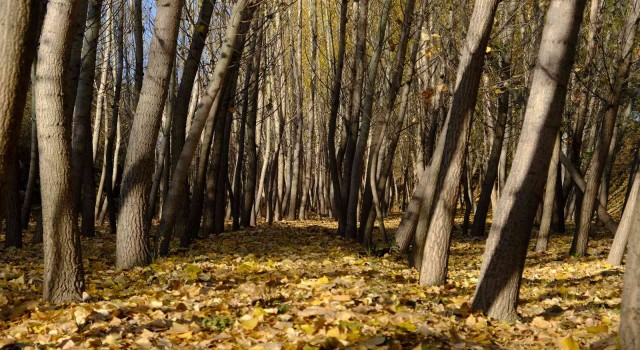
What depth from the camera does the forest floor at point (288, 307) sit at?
4805mm

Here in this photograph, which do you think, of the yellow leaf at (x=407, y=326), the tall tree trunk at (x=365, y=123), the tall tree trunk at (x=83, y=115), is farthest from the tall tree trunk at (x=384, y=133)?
the yellow leaf at (x=407, y=326)

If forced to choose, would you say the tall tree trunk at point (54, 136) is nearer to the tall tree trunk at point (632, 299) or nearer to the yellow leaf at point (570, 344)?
the yellow leaf at point (570, 344)

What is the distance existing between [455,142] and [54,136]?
13.4 ft

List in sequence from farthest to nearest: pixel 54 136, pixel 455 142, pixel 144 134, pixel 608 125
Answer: pixel 608 125 → pixel 144 134 → pixel 455 142 → pixel 54 136

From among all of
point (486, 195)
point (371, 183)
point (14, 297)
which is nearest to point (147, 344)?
point (14, 297)

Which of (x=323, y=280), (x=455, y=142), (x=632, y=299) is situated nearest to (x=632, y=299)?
(x=632, y=299)

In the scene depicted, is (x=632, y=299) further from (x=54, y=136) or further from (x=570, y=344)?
(x=54, y=136)

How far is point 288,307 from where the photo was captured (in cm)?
574

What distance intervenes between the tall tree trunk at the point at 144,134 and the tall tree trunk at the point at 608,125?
712cm

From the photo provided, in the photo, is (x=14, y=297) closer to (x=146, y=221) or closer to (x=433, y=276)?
(x=146, y=221)

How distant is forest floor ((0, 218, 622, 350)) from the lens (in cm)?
480

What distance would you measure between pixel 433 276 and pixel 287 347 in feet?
11.2

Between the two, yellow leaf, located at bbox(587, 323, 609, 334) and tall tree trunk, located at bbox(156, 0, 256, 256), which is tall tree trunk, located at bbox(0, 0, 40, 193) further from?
yellow leaf, located at bbox(587, 323, 609, 334)

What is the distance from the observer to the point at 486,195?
14734mm
